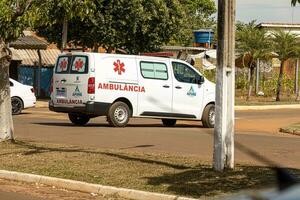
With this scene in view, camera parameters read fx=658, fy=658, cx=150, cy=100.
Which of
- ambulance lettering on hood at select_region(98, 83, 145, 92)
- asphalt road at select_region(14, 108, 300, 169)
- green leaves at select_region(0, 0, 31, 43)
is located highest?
green leaves at select_region(0, 0, 31, 43)

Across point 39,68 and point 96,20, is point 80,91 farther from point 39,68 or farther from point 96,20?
point 39,68

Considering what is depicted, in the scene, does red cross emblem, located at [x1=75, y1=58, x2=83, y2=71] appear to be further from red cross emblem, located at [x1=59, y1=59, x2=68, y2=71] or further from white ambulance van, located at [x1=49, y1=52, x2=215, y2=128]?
red cross emblem, located at [x1=59, y1=59, x2=68, y2=71]

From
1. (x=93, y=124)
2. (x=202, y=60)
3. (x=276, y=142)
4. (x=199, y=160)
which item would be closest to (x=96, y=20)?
(x=202, y=60)

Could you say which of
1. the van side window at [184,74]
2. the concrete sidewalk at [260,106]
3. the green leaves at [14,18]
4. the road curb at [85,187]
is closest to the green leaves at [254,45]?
the concrete sidewalk at [260,106]

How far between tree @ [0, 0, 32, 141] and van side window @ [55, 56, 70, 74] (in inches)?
209

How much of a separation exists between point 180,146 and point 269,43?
2338 centimetres

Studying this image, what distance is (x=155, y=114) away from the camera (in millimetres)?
18828

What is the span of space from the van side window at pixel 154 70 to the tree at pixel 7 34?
20.1 ft

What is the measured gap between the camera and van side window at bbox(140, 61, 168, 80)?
18656 mm

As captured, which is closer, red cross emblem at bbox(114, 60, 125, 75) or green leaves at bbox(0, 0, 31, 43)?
green leaves at bbox(0, 0, 31, 43)

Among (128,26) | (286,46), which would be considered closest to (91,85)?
(128,26)

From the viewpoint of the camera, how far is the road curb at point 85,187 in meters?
8.44

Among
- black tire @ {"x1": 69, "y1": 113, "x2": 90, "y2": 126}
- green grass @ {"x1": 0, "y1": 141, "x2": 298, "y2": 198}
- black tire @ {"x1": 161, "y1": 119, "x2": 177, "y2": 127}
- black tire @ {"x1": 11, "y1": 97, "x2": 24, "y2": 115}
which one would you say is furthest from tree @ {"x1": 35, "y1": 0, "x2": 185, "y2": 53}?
green grass @ {"x1": 0, "y1": 141, "x2": 298, "y2": 198}

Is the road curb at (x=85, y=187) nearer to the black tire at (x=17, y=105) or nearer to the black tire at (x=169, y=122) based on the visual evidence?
the black tire at (x=169, y=122)
